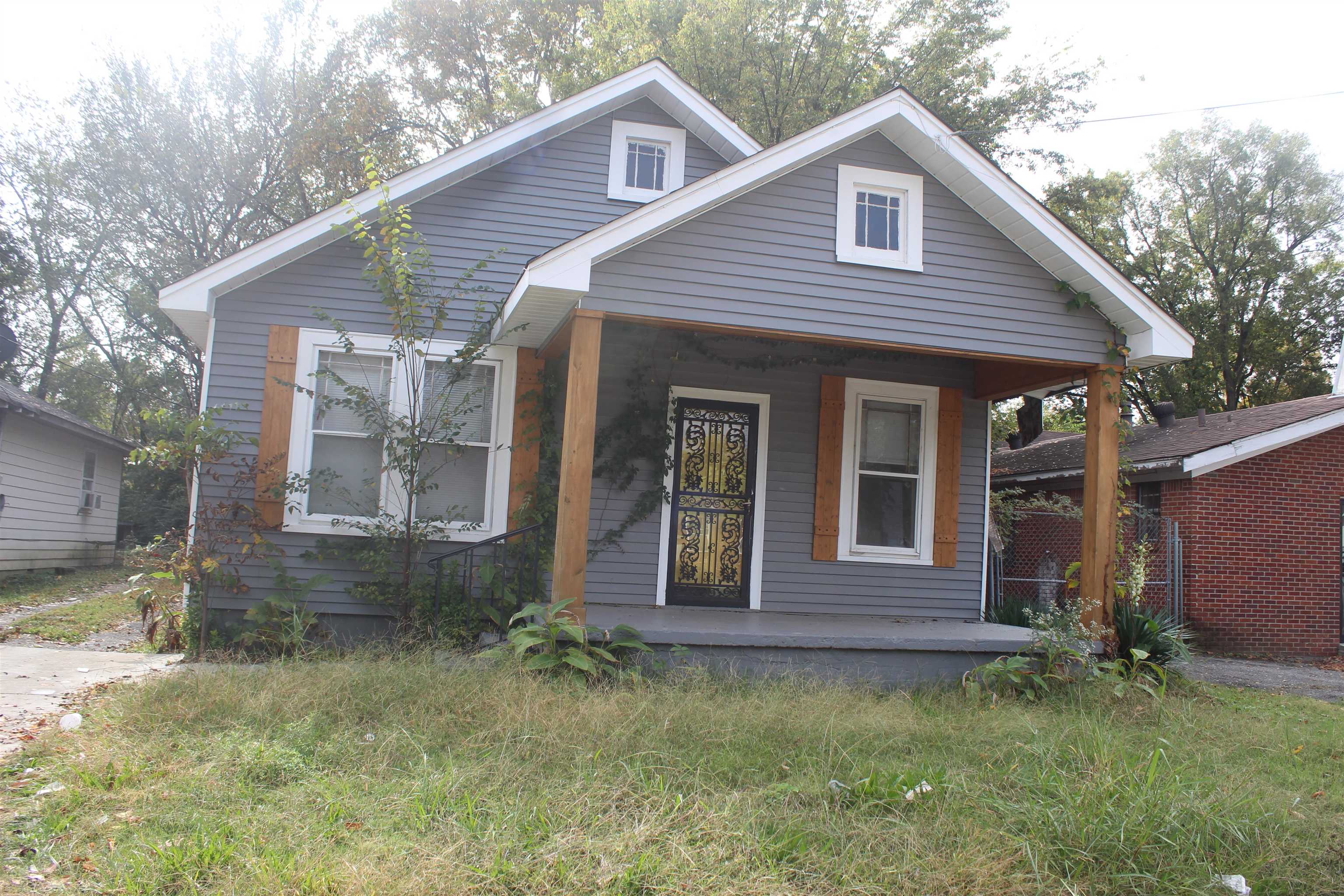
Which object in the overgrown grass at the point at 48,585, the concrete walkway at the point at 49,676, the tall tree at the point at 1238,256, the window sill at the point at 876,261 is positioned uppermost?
the tall tree at the point at 1238,256

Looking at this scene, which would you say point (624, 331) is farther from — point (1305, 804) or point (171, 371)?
point (171, 371)

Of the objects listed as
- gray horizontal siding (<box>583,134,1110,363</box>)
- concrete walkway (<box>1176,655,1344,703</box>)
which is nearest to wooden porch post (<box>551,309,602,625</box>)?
gray horizontal siding (<box>583,134,1110,363</box>)

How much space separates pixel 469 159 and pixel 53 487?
11.8 meters

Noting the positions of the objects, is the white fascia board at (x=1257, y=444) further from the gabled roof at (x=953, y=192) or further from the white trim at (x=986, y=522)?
the gabled roof at (x=953, y=192)

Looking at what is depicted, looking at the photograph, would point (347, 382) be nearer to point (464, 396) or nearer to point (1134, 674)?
point (464, 396)

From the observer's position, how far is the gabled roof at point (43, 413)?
42.9 feet

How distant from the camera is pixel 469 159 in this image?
26.8ft

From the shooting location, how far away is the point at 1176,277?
79.2 ft

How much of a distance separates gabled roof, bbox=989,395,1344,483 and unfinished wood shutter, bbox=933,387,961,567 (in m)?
2.47

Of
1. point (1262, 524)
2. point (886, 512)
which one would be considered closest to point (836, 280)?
point (886, 512)

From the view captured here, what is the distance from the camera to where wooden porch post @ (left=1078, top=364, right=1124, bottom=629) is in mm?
7035

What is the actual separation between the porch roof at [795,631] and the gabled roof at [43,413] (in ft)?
33.2

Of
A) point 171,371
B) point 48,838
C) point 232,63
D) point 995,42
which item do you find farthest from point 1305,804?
point 171,371

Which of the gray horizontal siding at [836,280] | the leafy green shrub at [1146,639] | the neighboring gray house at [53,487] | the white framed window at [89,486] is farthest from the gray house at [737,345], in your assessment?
the white framed window at [89,486]
